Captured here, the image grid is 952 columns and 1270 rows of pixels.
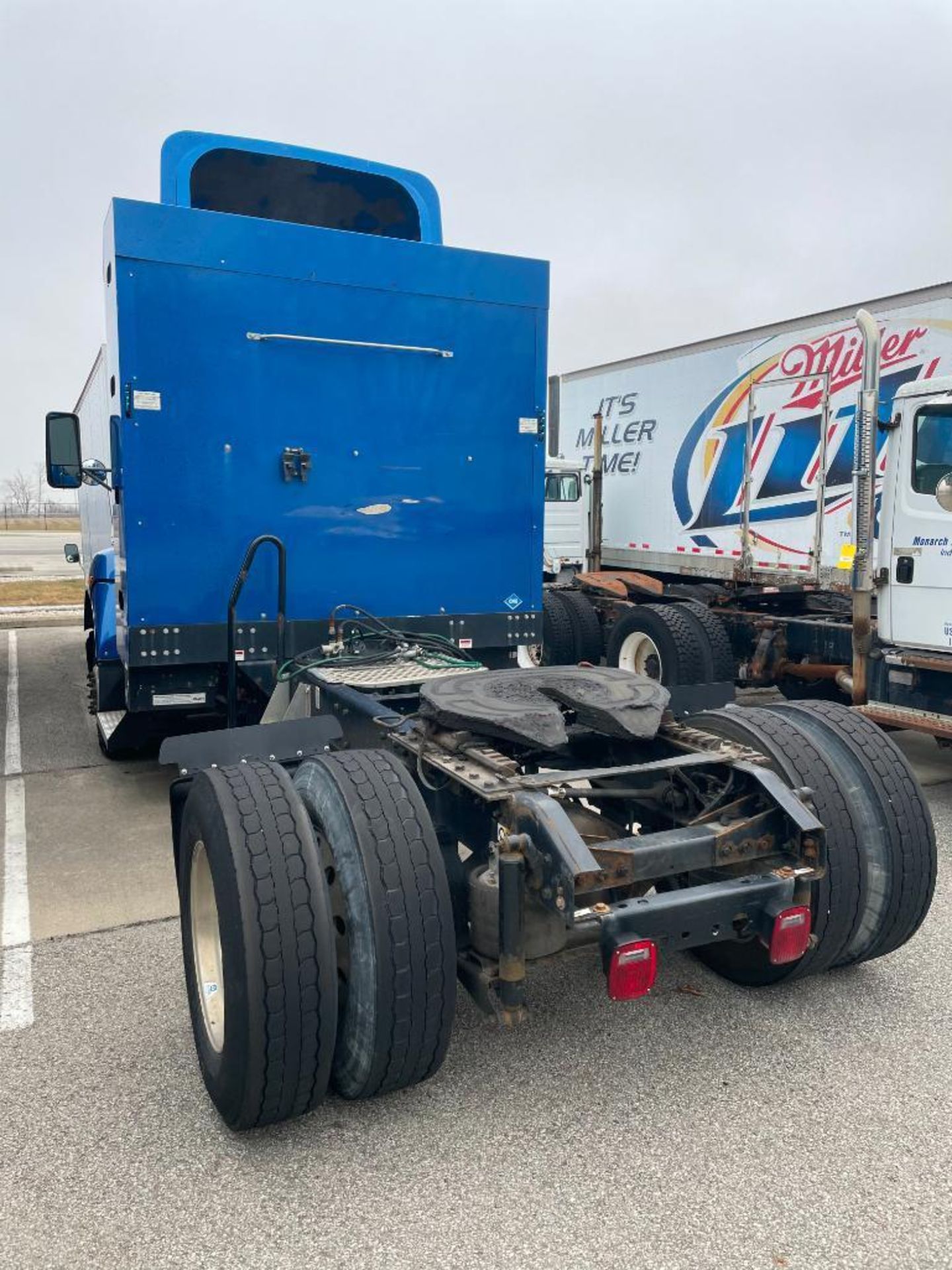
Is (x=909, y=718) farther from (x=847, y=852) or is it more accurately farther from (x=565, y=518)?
(x=565, y=518)

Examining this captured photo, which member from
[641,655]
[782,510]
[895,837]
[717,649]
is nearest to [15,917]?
[895,837]

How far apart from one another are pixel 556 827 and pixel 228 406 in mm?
3611

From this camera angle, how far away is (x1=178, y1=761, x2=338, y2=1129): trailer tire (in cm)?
261

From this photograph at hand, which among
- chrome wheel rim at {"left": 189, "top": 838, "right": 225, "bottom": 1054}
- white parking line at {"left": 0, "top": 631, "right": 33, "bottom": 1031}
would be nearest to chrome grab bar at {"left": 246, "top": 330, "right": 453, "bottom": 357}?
white parking line at {"left": 0, "top": 631, "right": 33, "bottom": 1031}

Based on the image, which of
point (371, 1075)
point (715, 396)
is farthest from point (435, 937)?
point (715, 396)

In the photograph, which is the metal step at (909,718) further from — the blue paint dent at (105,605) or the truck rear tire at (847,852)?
the blue paint dent at (105,605)

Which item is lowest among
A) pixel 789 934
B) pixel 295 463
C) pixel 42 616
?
pixel 42 616

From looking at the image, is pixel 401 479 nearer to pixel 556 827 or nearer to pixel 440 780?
pixel 440 780

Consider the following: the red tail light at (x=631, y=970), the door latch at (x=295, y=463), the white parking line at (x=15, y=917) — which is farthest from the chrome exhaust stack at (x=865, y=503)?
the white parking line at (x=15, y=917)

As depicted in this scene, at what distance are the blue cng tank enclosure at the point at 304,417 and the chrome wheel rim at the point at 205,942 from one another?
2.45 metres

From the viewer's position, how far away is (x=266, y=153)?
20.3 ft

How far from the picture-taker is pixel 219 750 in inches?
138

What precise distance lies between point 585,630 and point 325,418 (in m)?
5.40

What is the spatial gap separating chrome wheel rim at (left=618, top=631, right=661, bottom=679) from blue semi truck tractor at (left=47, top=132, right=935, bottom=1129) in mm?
2970
